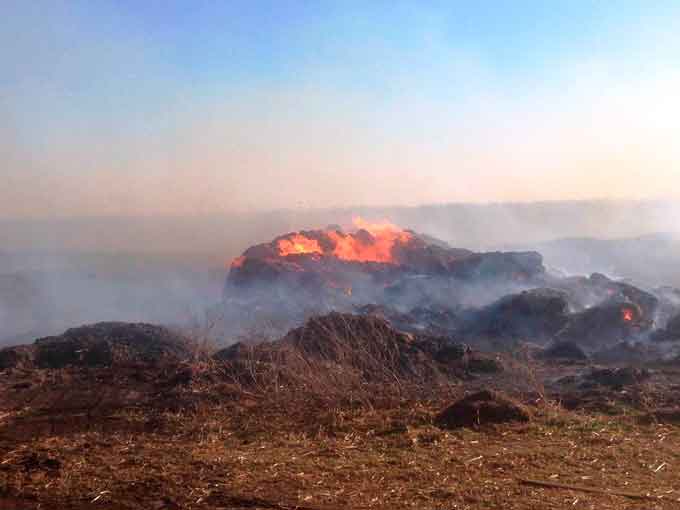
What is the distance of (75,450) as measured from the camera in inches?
296

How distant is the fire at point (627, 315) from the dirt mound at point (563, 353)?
4476mm

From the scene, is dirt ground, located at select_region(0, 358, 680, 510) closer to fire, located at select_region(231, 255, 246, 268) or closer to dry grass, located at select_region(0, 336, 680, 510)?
dry grass, located at select_region(0, 336, 680, 510)

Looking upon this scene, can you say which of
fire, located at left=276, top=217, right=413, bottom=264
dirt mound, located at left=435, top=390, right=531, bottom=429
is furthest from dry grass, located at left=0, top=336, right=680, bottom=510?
fire, located at left=276, top=217, right=413, bottom=264

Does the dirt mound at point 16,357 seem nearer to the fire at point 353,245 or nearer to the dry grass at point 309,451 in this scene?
the dry grass at point 309,451

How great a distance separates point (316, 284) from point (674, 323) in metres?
16.4

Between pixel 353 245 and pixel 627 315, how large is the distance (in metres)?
16.8

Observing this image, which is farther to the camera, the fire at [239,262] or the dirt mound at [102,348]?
the fire at [239,262]

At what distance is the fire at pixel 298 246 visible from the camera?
3750 centimetres

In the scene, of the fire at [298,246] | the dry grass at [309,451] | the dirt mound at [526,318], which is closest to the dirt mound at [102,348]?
the dry grass at [309,451]

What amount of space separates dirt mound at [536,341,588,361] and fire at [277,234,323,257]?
17730 millimetres

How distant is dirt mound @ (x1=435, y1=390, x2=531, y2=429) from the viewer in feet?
28.6

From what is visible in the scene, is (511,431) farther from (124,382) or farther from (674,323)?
(674,323)

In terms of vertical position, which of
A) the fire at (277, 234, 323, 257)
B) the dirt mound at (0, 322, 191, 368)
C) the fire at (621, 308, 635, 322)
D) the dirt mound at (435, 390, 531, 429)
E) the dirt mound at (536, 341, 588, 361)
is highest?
the fire at (277, 234, 323, 257)

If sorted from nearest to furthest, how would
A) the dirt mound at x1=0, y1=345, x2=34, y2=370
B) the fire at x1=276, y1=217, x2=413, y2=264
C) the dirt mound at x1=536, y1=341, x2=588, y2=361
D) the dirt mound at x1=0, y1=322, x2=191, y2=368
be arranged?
1. the dirt mound at x1=0, y1=345, x2=34, y2=370
2. the dirt mound at x1=0, y1=322, x2=191, y2=368
3. the dirt mound at x1=536, y1=341, x2=588, y2=361
4. the fire at x1=276, y1=217, x2=413, y2=264
